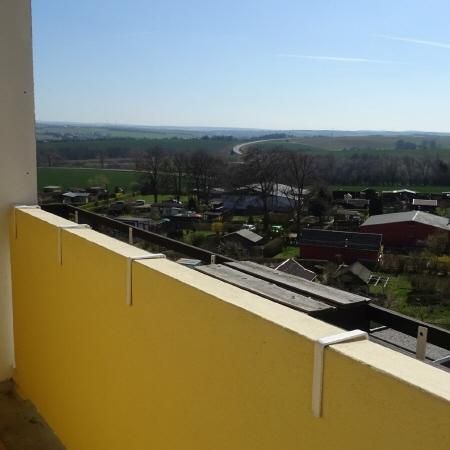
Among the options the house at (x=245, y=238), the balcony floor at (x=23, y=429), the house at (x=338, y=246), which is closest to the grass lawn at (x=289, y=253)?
the house at (x=338, y=246)

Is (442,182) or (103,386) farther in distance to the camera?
(442,182)

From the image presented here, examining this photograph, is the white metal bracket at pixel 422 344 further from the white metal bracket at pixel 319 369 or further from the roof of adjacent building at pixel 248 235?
the roof of adjacent building at pixel 248 235

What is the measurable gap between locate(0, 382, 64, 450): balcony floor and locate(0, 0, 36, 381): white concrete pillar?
1.47 ft

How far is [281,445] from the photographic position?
1.00 metres

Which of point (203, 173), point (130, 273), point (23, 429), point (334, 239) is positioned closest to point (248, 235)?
point (334, 239)

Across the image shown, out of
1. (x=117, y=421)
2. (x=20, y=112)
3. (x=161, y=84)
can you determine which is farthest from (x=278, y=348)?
(x=161, y=84)

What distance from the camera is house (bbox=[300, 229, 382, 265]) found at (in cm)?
2013

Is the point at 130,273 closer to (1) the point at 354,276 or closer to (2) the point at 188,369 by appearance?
(2) the point at 188,369

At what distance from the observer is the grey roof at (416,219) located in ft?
69.5

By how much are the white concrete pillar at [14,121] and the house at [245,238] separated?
732 inches

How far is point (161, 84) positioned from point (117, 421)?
40.9m

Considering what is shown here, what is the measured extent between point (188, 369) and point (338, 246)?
65.9ft

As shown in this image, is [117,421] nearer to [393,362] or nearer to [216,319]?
[216,319]

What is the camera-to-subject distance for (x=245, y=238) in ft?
73.2
